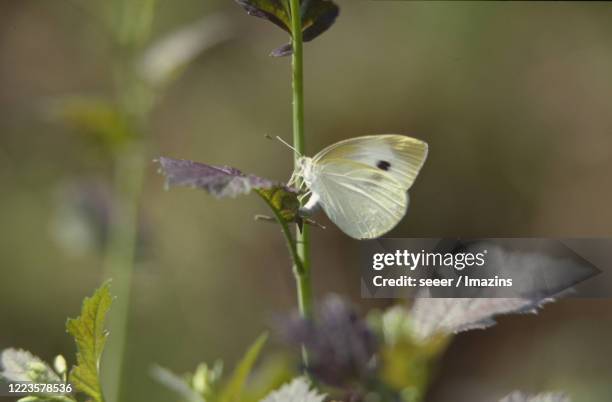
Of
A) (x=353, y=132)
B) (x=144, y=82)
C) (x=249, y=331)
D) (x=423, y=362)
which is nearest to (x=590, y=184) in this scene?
(x=353, y=132)

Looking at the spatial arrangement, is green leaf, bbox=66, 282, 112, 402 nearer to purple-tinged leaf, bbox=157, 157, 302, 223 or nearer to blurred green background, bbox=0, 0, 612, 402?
purple-tinged leaf, bbox=157, 157, 302, 223

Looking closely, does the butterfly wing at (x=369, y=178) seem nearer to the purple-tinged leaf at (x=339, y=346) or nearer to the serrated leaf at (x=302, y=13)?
the serrated leaf at (x=302, y=13)

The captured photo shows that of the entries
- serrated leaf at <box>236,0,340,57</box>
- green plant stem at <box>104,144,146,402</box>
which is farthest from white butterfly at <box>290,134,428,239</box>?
green plant stem at <box>104,144,146,402</box>

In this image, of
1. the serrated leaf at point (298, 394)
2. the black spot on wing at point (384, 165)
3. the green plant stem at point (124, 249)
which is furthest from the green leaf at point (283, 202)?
the green plant stem at point (124, 249)

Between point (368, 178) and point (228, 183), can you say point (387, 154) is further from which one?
point (228, 183)

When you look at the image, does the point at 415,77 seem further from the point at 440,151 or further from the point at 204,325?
the point at 204,325

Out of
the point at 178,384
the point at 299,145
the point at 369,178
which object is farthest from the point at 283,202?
the point at 369,178
